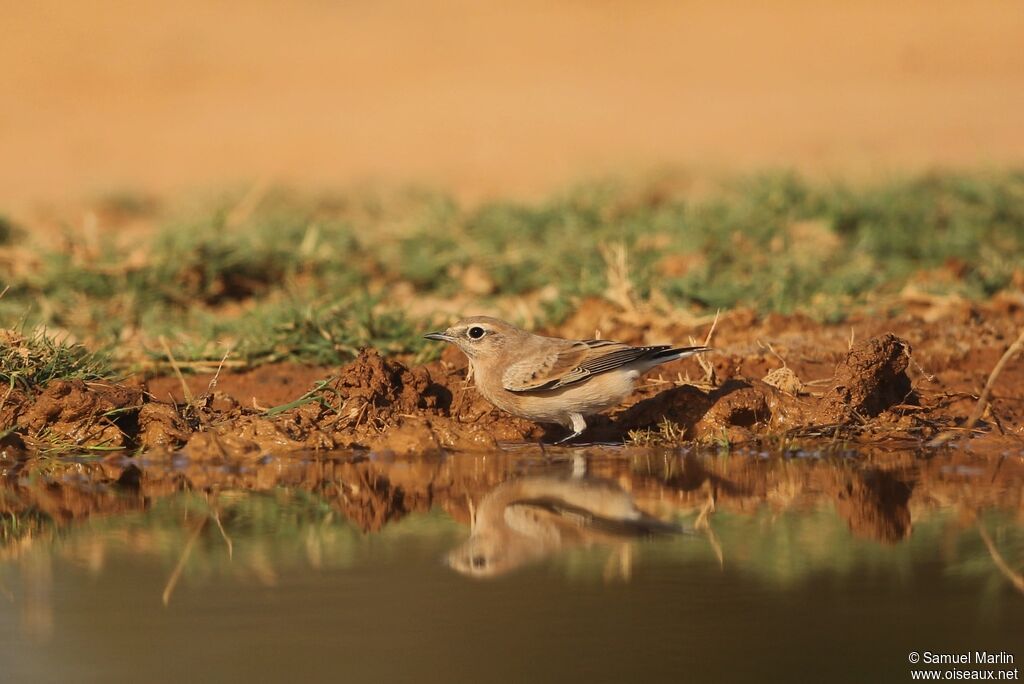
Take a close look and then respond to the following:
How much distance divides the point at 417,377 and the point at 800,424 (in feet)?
7.06

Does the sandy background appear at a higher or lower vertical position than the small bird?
higher

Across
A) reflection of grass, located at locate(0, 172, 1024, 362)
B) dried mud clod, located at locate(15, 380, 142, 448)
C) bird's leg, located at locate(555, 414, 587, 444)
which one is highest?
reflection of grass, located at locate(0, 172, 1024, 362)

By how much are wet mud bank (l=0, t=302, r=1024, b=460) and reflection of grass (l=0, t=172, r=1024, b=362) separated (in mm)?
1343

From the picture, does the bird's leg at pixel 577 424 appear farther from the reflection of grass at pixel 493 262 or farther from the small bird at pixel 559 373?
the reflection of grass at pixel 493 262

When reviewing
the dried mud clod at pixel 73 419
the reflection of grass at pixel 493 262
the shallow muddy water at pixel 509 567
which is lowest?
the shallow muddy water at pixel 509 567

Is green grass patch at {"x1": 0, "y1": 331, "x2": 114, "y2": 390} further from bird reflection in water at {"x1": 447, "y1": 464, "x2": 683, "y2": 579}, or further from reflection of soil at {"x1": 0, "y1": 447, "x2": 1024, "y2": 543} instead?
bird reflection in water at {"x1": 447, "y1": 464, "x2": 683, "y2": 579}

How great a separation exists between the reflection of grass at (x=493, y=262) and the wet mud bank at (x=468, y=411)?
4.40 feet

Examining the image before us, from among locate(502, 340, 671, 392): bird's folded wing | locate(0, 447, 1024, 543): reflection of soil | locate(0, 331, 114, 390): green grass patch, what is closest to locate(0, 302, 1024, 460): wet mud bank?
locate(0, 331, 114, 390): green grass patch

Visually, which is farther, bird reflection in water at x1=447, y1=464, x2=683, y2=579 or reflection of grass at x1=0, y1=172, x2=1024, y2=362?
reflection of grass at x1=0, y1=172, x2=1024, y2=362

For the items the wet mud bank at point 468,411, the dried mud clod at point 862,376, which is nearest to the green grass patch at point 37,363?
the wet mud bank at point 468,411

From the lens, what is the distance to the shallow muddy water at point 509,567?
174 inches

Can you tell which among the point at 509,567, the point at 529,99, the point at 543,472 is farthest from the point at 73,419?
the point at 529,99

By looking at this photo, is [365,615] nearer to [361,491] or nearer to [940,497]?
[361,491]

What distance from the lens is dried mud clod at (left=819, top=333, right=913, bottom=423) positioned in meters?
7.91
